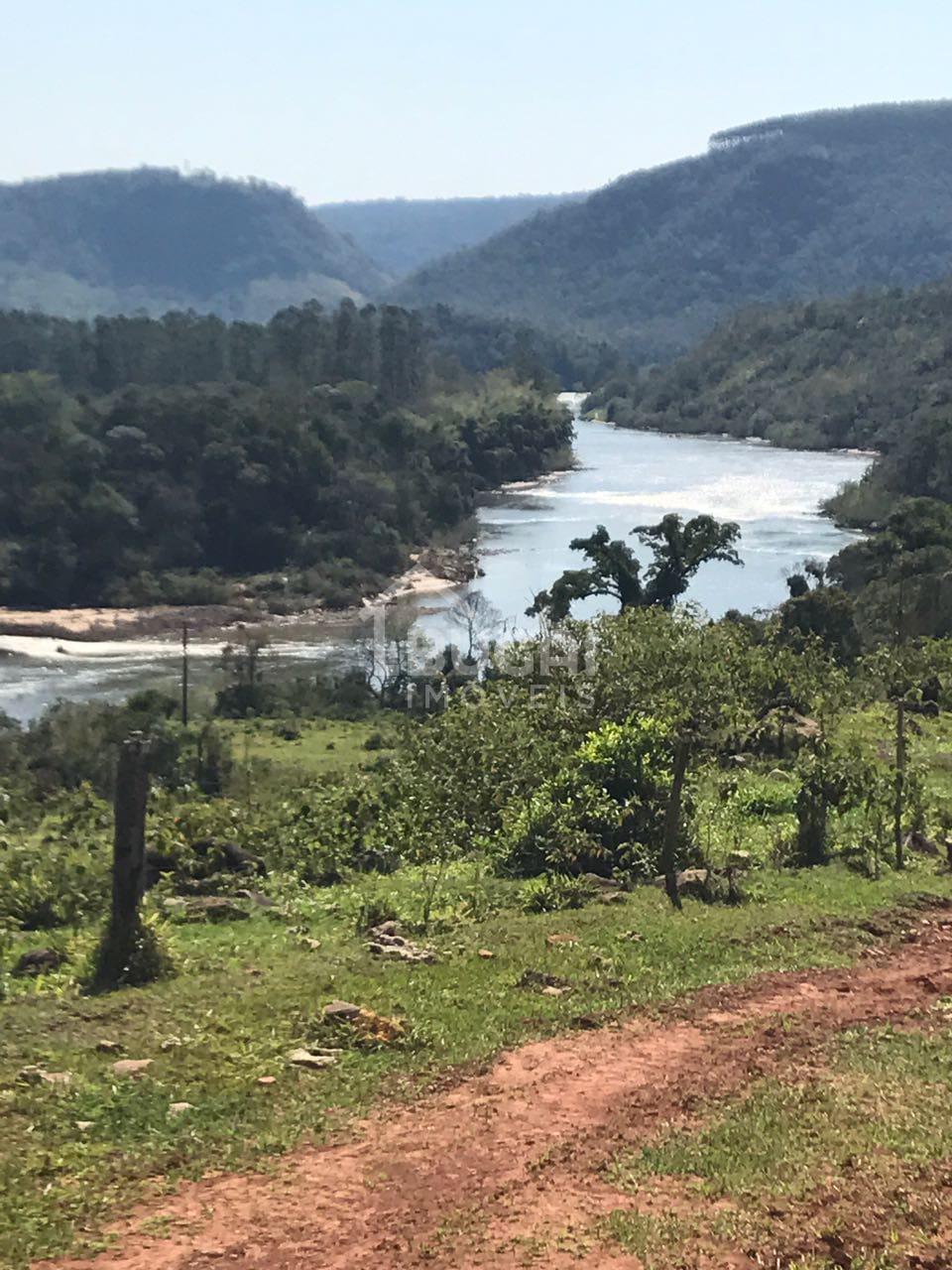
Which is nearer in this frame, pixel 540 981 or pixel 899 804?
pixel 540 981

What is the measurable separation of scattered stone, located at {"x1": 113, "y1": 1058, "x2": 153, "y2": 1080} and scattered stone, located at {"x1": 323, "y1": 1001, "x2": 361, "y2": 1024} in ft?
3.89

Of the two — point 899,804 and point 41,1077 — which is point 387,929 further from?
point 899,804

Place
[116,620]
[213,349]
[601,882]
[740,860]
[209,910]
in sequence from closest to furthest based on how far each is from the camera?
[209,910] < [601,882] < [740,860] < [116,620] < [213,349]

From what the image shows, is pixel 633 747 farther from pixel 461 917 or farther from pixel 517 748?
pixel 461 917

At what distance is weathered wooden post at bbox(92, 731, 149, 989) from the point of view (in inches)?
426

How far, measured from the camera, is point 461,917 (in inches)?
526

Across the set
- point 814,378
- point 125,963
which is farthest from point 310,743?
point 814,378

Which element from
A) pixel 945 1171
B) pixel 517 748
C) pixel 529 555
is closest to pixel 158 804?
pixel 517 748

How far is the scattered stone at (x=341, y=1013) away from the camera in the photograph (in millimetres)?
9818

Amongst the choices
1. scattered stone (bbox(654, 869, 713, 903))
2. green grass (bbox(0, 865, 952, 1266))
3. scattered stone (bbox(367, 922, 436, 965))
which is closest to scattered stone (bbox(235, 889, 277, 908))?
green grass (bbox(0, 865, 952, 1266))

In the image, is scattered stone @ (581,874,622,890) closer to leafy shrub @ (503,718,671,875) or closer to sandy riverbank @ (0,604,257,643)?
leafy shrub @ (503,718,671,875)

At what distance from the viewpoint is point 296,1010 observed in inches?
401

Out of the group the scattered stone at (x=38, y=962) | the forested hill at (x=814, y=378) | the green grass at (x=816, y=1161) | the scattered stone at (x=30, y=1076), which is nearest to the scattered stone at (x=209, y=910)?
the scattered stone at (x=38, y=962)

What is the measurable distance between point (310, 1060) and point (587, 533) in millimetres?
72225
